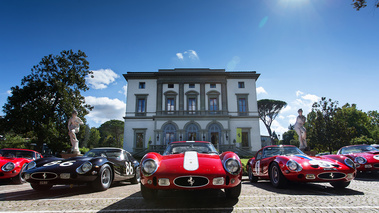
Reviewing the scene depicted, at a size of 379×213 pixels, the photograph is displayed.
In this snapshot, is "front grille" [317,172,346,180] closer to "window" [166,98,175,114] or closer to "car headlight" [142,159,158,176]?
"car headlight" [142,159,158,176]

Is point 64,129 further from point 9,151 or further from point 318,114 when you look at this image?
point 318,114

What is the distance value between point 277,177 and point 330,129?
19856mm

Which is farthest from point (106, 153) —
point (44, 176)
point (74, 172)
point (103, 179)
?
point (44, 176)

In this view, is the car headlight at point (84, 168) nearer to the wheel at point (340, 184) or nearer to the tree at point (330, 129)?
the wheel at point (340, 184)

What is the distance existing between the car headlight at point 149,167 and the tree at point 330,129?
22893 mm

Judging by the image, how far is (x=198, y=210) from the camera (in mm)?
2945

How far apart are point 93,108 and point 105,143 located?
4159 cm


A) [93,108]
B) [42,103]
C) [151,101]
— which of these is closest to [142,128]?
[151,101]

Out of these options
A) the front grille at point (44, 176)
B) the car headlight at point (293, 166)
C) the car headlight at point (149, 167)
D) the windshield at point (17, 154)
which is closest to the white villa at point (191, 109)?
the windshield at point (17, 154)

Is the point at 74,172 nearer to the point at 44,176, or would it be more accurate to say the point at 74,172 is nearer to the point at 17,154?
the point at 44,176

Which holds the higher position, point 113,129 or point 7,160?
point 113,129

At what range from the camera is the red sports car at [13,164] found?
21.0 feet

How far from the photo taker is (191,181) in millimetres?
3090

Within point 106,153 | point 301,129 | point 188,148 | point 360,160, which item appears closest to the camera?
point 188,148
